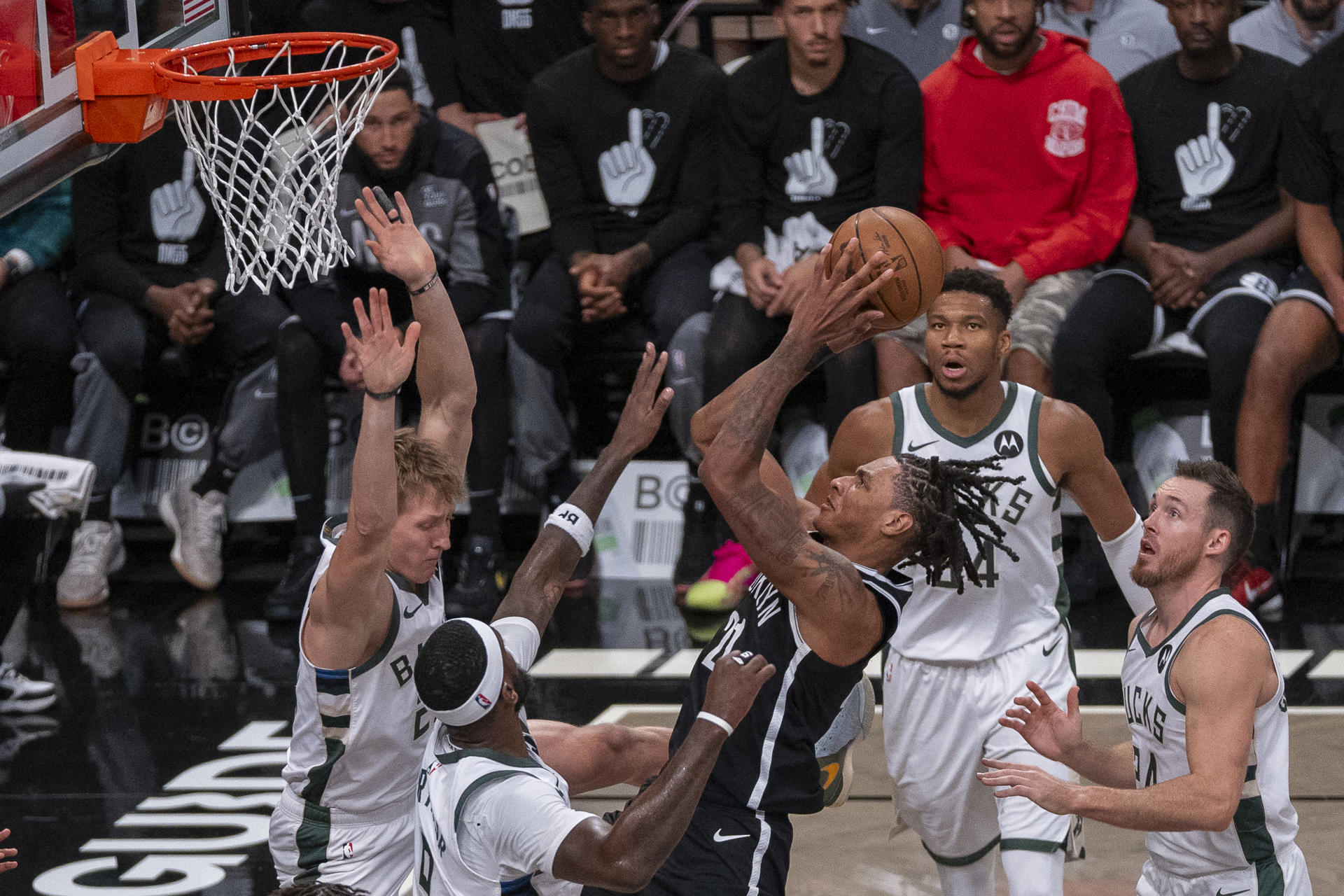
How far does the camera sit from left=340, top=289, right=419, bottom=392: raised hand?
137 inches

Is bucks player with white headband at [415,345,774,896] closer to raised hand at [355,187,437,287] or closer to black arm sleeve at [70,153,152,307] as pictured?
raised hand at [355,187,437,287]

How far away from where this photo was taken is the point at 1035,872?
13.3 feet

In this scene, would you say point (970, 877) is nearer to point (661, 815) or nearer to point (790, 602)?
point (790, 602)

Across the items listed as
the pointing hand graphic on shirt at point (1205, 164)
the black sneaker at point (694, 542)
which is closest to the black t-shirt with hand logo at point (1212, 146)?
the pointing hand graphic on shirt at point (1205, 164)

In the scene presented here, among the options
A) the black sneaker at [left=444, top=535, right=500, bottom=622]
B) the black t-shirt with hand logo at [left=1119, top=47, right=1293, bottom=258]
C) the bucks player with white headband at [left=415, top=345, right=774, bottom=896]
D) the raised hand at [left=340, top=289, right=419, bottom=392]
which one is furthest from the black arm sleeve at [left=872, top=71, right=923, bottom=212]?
the bucks player with white headband at [left=415, top=345, right=774, bottom=896]

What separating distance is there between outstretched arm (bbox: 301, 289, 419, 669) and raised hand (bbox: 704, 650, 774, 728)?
0.81m

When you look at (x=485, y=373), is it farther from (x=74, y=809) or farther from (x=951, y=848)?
(x=951, y=848)

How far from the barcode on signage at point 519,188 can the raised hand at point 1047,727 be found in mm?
4994

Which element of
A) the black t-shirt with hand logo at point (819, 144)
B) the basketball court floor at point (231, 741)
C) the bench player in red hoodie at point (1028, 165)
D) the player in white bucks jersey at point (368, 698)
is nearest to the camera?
the player in white bucks jersey at point (368, 698)

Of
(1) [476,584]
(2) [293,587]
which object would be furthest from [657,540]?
(2) [293,587]

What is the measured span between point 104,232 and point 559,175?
2.19m

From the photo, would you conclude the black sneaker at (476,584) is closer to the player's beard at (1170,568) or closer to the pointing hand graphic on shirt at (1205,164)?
the pointing hand graphic on shirt at (1205,164)

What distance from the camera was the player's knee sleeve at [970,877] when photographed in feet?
14.1

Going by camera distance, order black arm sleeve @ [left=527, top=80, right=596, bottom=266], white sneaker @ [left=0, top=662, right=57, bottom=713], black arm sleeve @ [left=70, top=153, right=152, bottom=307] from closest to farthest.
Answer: white sneaker @ [left=0, top=662, right=57, bottom=713]
black arm sleeve @ [left=527, top=80, right=596, bottom=266]
black arm sleeve @ [left=70, top=153, right=152, bottom=307]
